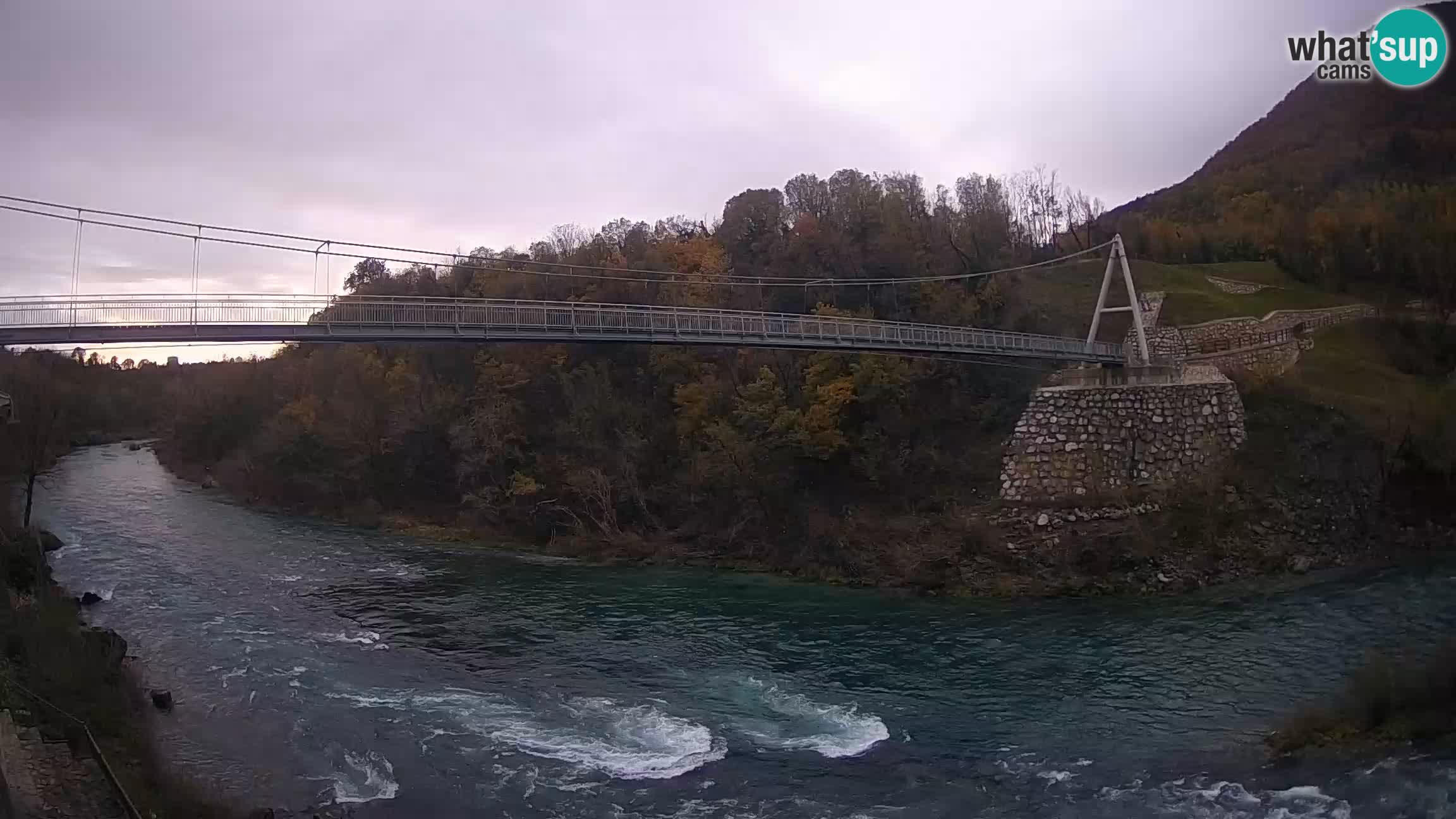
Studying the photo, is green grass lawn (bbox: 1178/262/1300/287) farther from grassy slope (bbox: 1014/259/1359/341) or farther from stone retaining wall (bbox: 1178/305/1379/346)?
stone retaining wall (bbox: 1178/305/1379/346)

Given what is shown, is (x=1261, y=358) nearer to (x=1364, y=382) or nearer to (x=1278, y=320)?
(x=1364, y=382)

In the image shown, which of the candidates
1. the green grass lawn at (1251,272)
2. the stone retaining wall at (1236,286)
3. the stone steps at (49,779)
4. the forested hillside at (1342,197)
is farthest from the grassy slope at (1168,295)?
the stone steps at (49,779)

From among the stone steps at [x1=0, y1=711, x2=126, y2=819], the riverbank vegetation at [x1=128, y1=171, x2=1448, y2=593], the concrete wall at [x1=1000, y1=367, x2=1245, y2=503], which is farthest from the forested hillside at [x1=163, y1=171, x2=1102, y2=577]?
the stone steps at [x1=0, y1=711, x2=126, y2=819]

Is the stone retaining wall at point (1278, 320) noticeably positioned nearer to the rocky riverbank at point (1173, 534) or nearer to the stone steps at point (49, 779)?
the rocky riverbank at point (1173, 534)

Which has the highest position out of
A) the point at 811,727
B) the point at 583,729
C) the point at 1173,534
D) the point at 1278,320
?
the point at 1278,320

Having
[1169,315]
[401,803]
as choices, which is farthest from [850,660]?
[1169,315]

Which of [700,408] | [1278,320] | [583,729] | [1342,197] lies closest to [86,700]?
[583,729]
